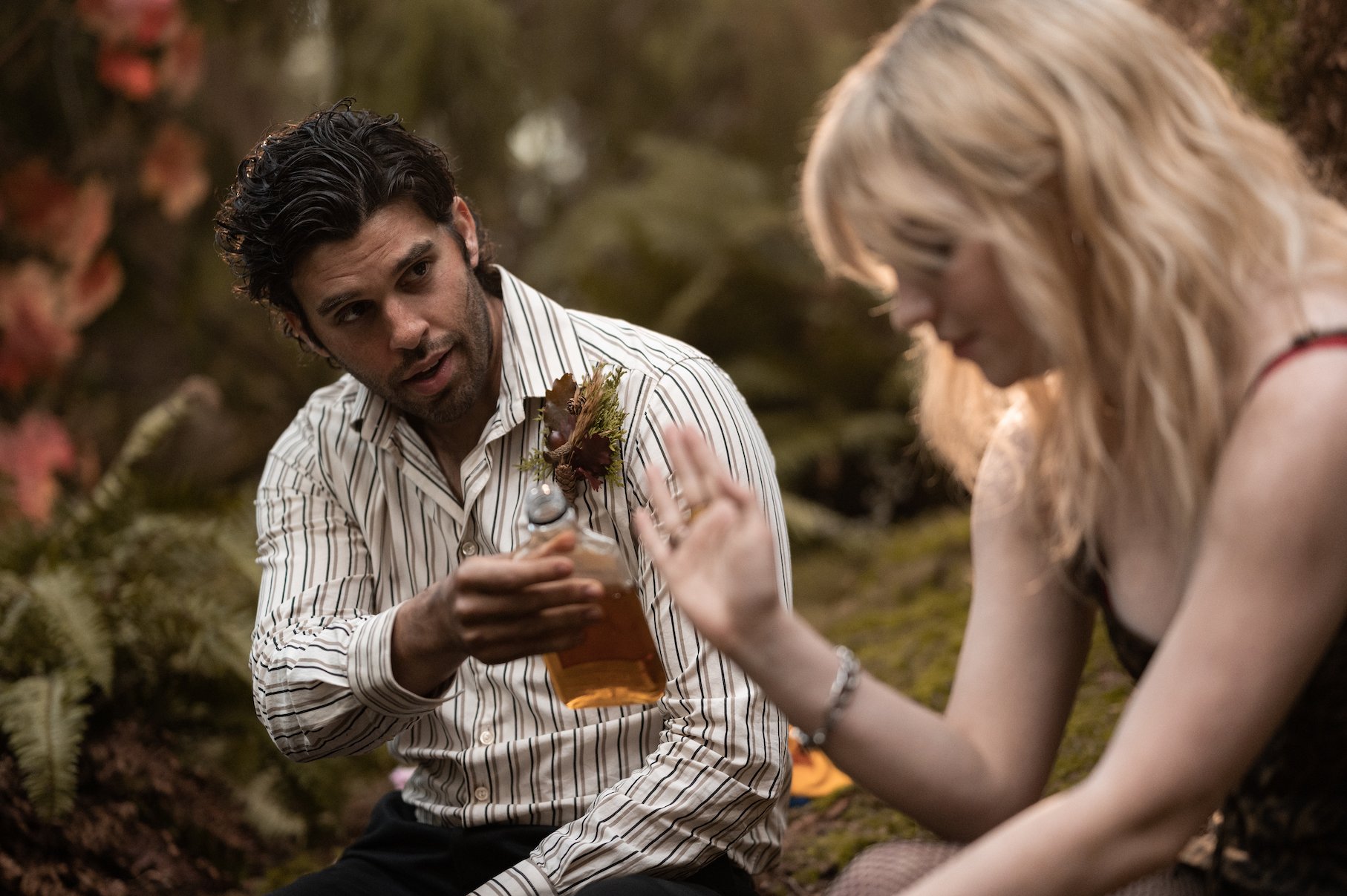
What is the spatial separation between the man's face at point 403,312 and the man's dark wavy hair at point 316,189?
0.10 feet

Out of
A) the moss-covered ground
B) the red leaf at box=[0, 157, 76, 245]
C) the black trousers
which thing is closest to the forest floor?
the moss-covered ground

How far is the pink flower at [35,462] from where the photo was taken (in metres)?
4.32

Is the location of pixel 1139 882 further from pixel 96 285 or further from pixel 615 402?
pixel 96 285

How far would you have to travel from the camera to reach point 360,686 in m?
1.87

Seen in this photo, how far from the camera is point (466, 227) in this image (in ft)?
7.45

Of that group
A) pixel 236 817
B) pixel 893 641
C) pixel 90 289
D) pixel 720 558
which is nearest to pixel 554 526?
pixel 720 558

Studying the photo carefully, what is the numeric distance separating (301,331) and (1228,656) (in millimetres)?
1767

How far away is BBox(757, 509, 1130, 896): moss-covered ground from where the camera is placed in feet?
8.20

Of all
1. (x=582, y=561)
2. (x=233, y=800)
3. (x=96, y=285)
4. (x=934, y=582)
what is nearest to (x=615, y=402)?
(x=582, y=561)

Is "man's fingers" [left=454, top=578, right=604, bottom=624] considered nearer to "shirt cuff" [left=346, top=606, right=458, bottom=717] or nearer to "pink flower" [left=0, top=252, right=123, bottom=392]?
"shirt cuff" [left=346, top=606, right=458, bottom=717]

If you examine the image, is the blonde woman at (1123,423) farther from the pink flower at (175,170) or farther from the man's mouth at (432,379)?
the pink flower at (175,170)

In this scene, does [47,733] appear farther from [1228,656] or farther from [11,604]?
[1228,656]

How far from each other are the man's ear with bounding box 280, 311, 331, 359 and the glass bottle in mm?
795

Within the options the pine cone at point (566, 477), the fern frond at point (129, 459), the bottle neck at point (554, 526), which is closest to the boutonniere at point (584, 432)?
the pine cone at point (566, 477)
